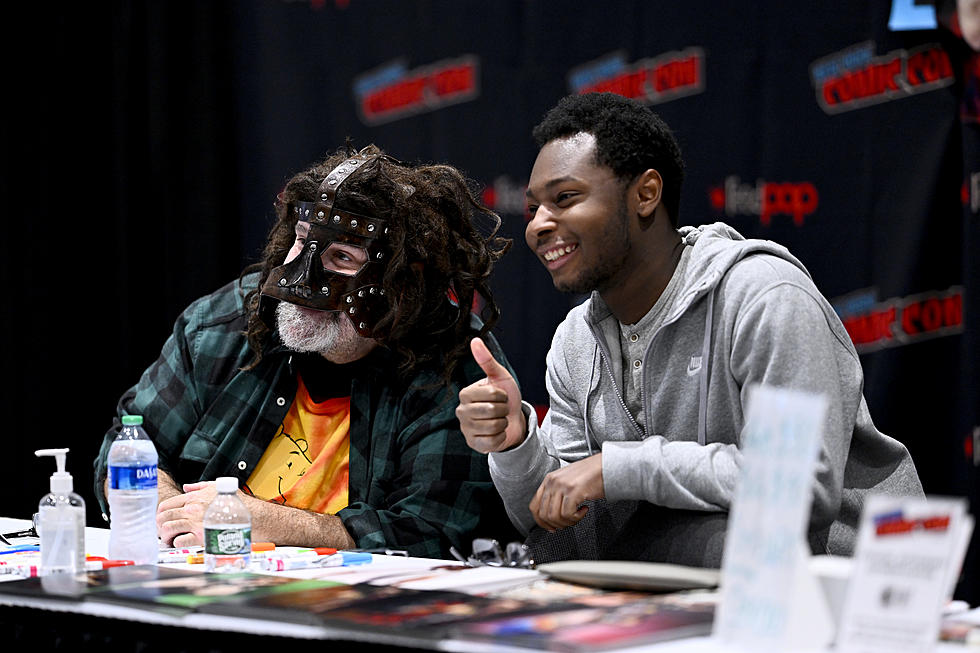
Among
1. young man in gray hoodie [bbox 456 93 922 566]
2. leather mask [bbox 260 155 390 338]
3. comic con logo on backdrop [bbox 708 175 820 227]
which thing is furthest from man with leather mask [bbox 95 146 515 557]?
comic con logo on backdrop [bbox 708 175 820 227]

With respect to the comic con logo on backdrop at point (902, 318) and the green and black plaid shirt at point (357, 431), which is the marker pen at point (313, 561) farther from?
the comic con logo on backdrop at point (902, 318)

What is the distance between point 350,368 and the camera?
2.71m

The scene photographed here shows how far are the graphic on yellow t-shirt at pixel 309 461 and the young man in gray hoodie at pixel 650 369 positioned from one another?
485 mm

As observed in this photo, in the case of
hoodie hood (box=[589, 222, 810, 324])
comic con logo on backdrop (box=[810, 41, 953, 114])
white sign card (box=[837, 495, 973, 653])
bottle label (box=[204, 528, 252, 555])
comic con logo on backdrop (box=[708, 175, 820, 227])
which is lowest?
bottle label (box=[204, 528, 252, 555])

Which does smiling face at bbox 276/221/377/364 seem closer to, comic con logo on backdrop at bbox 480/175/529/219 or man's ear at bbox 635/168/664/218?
man's ear at bbox 635/168/664/218

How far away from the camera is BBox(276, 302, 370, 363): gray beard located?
2.63m

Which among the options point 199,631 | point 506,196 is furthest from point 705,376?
point 506,196

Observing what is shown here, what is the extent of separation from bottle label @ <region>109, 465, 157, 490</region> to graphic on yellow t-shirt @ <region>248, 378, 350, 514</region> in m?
0.59

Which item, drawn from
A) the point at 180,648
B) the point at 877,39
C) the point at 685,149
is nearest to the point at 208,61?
the point at 685,149

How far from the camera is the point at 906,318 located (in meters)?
3.15

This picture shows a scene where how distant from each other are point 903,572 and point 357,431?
1568 millimetres

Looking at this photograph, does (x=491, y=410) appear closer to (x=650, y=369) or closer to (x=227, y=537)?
(x=650, y=369)

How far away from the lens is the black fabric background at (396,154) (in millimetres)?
3145

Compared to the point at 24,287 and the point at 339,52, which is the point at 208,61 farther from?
the point at 24,287
